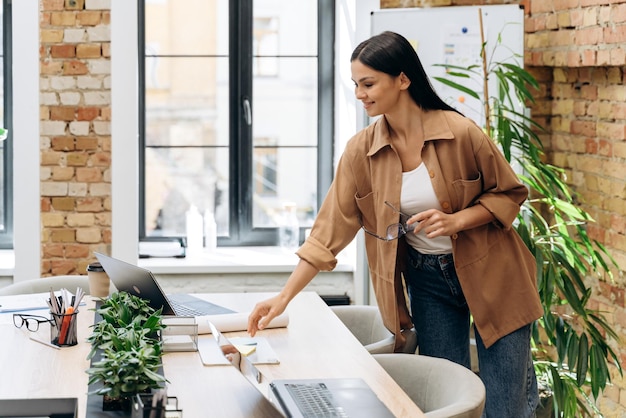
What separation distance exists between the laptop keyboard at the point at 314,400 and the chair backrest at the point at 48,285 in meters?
1.71

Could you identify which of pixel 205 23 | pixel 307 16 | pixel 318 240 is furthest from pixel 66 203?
pixel 318 240

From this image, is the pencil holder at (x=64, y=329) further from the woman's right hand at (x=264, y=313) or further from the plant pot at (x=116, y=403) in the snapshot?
the plant pot at (x=116, y=403)

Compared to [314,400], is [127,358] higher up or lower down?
higher up

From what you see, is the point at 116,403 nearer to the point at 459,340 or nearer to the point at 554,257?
the point at 459,340

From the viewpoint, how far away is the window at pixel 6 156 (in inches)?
197

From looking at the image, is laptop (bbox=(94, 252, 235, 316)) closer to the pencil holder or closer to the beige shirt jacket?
the pencil holder

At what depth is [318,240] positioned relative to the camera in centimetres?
288

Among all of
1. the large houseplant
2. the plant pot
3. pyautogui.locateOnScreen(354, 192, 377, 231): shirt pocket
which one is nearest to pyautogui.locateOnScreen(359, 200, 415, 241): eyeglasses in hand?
pyautogui.locateOnScreen(354, 192, 377, 231): shirt pocket

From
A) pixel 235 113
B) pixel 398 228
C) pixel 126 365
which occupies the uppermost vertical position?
pixel 235 113

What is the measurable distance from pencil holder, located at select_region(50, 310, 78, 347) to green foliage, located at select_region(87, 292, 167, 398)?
22 cm

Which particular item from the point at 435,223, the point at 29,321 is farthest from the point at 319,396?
the point at 29,321

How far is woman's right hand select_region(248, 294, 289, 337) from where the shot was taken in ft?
8.78

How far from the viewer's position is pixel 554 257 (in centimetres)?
395

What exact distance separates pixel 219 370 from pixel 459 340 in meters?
0.87
